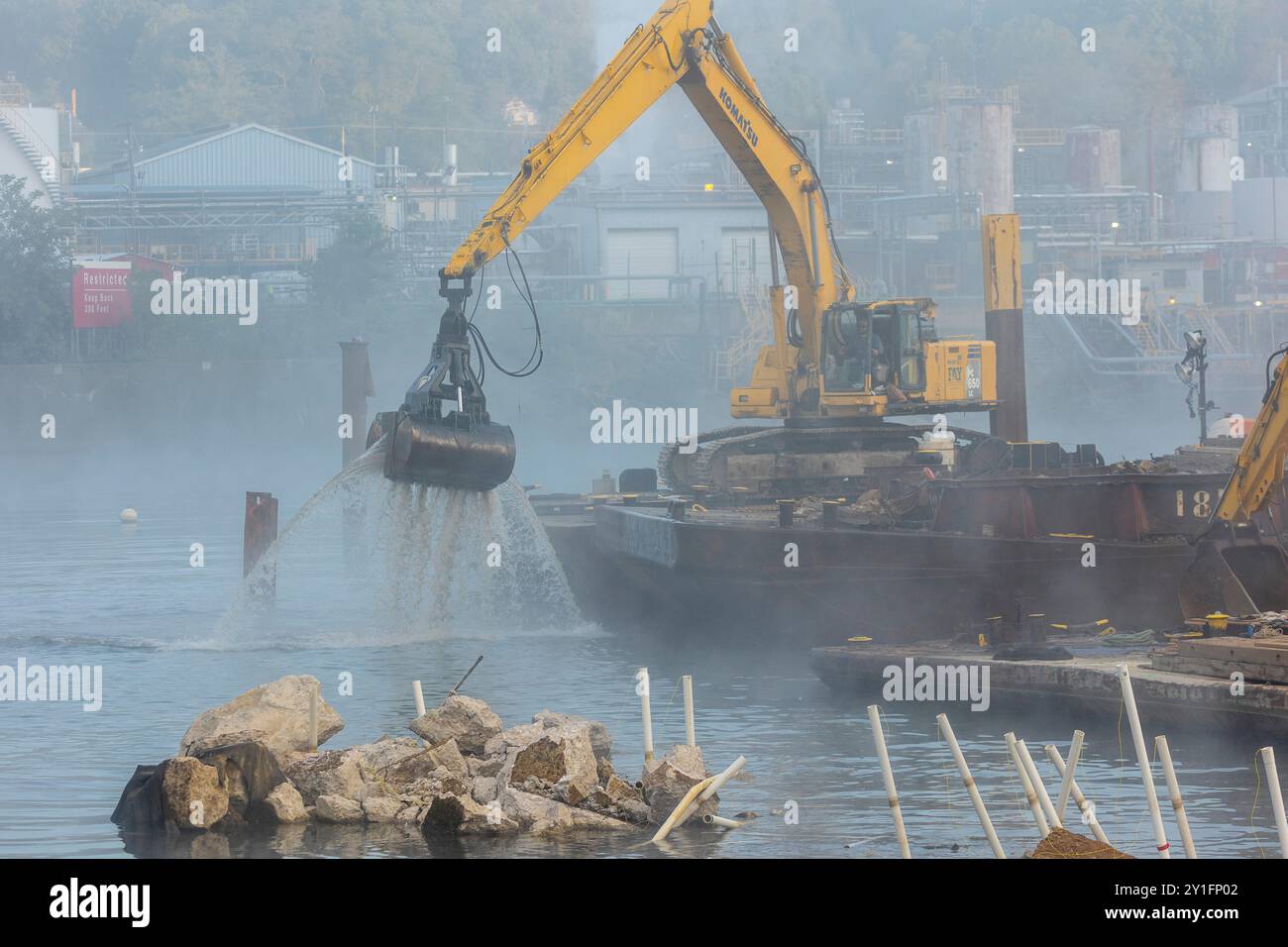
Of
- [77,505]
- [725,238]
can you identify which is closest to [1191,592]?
[77,505]

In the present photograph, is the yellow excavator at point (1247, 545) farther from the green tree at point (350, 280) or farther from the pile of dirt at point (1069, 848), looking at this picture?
the green tree at point (350, 280)

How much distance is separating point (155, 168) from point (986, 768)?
3452 inches

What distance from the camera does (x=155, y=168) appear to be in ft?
329

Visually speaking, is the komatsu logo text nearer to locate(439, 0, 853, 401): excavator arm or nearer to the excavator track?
locate(439, 0, 853, 401): excavator arm

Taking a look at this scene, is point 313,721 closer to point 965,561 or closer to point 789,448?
point 965,561

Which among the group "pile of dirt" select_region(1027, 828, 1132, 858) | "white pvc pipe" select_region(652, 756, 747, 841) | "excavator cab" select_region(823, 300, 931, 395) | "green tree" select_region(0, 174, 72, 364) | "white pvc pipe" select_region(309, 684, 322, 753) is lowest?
"white pvc pipe" select_region(652, 756, 747, 841)

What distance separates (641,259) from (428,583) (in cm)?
6805

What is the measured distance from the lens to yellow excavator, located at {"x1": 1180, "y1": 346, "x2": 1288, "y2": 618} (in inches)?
826

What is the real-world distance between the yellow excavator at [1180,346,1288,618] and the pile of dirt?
8.82 metres

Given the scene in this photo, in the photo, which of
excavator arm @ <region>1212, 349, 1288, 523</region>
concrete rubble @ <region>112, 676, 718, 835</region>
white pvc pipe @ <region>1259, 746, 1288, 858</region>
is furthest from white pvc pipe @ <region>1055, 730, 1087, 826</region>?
excavator arm @ <region>1212, 349, 1288, 523</region>

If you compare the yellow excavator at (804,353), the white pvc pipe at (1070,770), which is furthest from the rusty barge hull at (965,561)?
the white pvc pipe at (1070,770)

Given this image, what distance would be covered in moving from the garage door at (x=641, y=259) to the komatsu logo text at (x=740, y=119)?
64.4 m

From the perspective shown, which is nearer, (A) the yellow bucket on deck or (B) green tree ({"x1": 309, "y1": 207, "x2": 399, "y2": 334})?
(A) the yellow bucket on deck
